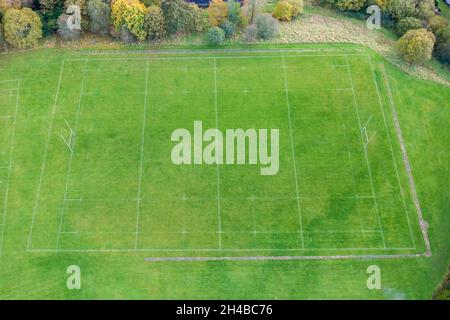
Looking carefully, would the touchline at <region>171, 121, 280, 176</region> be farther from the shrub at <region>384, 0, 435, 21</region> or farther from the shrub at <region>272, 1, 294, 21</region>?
the shrub at <region>384, 0, 435, 21</region>

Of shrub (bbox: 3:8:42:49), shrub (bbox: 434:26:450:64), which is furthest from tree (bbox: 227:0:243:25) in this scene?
shrub (bbox: 434:26:450:64)

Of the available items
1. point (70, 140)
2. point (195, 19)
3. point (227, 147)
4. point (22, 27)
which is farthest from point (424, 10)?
point (22, 27)

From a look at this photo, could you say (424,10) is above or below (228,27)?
above

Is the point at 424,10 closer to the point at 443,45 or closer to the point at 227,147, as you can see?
the point at 443,45

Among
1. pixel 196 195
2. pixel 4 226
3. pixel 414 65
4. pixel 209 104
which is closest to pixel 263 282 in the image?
pixel 196 195

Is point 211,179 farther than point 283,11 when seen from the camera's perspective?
No

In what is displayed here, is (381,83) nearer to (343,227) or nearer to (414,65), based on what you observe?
(414,65)

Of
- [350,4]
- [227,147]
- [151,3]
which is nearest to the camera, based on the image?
[227,147]
